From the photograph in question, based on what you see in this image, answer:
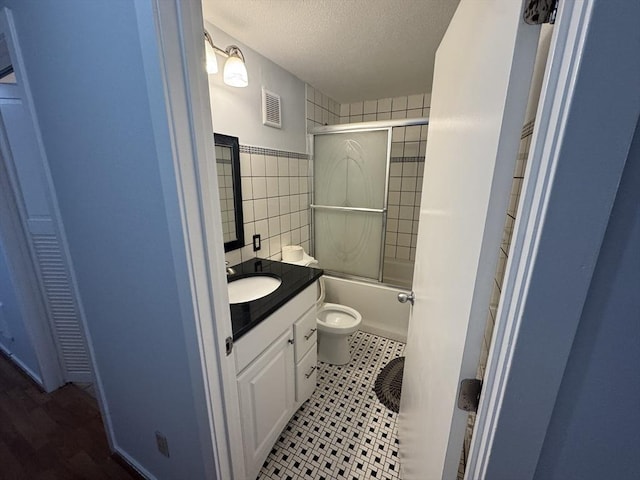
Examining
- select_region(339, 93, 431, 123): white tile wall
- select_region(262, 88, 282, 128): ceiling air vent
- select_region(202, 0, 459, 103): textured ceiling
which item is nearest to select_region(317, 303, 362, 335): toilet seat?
select_region(262, 88, 282, 128): ceiling air vent

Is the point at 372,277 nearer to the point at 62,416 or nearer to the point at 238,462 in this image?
the point at 238,462

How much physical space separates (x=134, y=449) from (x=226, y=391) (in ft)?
2.72

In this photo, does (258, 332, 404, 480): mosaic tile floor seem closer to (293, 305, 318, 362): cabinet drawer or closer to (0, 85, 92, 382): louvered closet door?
(293, 305, 318, 362): cabinet drawer

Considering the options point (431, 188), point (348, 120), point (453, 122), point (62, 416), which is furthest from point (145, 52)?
point (348, 120)

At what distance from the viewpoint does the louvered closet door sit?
53.1 inches

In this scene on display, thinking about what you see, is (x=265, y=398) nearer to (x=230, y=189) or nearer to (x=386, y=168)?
(x=230, y=189)

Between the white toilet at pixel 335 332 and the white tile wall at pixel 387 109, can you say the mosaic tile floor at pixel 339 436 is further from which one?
the white tile wall at pixel 387 109

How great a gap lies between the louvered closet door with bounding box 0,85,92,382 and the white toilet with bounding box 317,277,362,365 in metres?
1.36

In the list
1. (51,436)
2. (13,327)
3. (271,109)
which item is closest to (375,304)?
(271,109)

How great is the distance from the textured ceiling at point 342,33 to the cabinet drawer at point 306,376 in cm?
182

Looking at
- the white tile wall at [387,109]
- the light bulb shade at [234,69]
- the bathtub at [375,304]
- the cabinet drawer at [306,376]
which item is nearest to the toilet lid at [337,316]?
Answer: the bathtub at [375,304]

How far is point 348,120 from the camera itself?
2895 millimetres

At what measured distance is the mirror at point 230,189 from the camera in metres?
1.54

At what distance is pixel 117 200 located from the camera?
784 millimetres
